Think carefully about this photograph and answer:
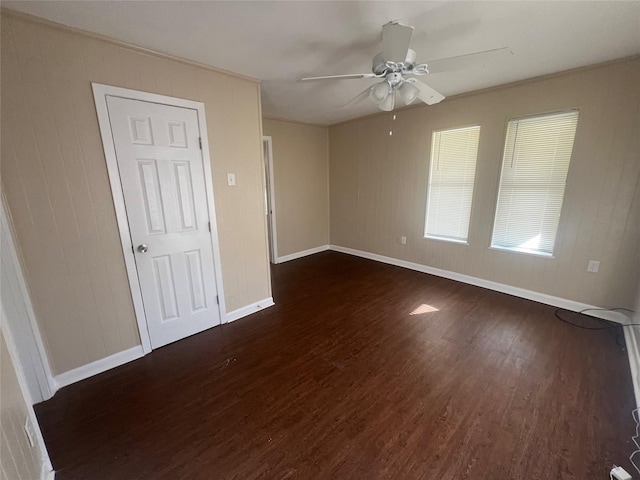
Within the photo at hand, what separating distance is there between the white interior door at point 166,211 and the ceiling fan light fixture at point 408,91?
1.73 m

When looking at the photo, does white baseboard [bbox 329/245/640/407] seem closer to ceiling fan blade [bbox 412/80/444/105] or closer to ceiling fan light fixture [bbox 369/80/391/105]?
ceiling fan blade [bbox 412/80/444/105]

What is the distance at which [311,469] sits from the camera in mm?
1318

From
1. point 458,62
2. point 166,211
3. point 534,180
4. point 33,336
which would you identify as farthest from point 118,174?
point 534,180

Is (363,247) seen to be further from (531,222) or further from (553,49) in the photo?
(553,49)

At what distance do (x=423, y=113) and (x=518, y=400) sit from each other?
3440 millimetres

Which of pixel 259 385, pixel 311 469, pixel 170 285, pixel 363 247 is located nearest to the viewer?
pixel 311 469

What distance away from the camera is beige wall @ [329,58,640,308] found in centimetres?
240

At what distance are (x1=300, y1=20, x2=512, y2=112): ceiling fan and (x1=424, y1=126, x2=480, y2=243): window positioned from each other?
5.01 ft

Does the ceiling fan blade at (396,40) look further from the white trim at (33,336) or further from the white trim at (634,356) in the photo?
the white trim at (634,356)

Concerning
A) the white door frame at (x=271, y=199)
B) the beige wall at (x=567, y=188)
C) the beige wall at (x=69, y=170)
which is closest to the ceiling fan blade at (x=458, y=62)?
the beige wall at (x=567, y=188)

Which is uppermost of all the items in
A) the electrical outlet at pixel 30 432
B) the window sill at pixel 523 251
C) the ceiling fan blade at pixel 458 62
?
the ceiling fan blade at pixel 458 62

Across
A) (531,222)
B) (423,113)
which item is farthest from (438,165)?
(531,222)

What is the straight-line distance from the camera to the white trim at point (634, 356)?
68.1 inches

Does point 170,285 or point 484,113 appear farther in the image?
point 484,113
